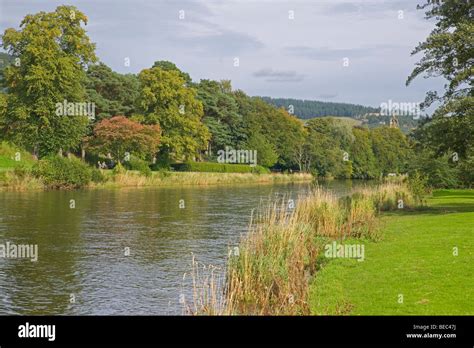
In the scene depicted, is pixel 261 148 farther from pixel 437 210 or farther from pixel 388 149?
pixel 437 210

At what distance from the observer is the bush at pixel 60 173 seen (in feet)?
146

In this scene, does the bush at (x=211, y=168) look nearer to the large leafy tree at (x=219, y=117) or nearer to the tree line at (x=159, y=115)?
the tree line at (x=159, y=115)

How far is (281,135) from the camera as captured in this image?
318 feet

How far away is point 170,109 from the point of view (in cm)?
6644

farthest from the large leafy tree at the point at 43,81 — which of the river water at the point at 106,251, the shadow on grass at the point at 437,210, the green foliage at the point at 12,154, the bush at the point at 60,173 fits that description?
the shadow on grass at the point at 437,210

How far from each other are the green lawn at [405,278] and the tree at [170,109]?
48.6 meters

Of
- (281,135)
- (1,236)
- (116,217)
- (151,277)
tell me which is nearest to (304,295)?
(151,277)

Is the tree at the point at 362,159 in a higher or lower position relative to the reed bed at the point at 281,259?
higher

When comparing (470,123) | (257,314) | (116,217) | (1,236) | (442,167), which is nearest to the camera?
(257,314)

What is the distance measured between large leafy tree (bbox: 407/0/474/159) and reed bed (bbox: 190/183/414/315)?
203 inches

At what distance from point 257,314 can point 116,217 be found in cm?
1703

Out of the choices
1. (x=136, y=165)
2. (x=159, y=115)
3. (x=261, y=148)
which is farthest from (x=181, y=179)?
(x=261, y=148)

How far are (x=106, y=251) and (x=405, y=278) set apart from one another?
9401mm

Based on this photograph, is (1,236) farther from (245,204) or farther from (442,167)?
(442,167)
